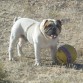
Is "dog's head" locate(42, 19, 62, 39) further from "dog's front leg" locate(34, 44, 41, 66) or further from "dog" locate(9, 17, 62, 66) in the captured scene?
"dog's front leg" locate(34, 44, 41, 66)

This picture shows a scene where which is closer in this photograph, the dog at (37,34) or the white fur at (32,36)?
the dog at (37,34)

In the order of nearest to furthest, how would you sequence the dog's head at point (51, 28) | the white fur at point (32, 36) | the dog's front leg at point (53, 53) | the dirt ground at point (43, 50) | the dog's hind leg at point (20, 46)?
the dirt ground at point (43, 50) < the dog's head at point (51, 28) < the white fur at point (32, 36) < the dog's front leg at point (53, 53) < the dog's hind leg at point (20, 46)

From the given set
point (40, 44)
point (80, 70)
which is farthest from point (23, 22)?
point (80, 70)

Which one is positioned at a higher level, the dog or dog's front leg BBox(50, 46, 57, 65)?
the dog

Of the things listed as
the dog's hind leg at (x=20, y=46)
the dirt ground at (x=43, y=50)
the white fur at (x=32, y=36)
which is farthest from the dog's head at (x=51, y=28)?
the dog's hind leg at (x=20, y=46)

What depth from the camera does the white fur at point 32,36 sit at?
8.03 meters

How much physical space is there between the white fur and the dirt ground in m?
0.26

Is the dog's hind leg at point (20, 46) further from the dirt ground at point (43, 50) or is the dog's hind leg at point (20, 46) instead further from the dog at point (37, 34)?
the dirt ground at point (43, 50)

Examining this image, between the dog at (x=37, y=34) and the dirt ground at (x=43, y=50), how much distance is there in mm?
311

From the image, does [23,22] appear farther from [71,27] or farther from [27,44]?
[71,27]

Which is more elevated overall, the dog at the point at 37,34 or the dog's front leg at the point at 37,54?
the dog at the point at 37,34

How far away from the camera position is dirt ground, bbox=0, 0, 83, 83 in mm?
7500

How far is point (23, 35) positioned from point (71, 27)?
253 centimetres

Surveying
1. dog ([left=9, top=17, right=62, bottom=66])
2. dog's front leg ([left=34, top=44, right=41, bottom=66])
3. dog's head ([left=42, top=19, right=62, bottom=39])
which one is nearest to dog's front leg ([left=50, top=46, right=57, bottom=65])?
dog ([left=9, top=17, right=62, bottom=66])
